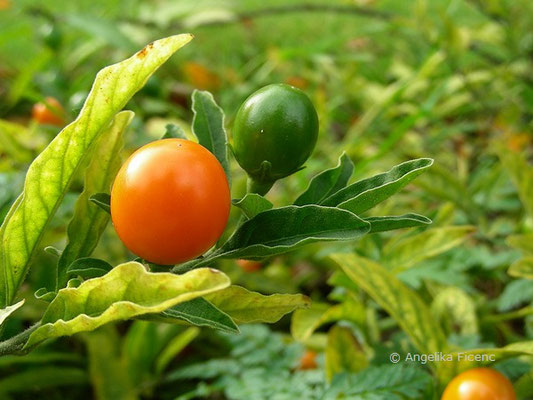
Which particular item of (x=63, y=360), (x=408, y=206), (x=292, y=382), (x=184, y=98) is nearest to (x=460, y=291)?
(x=292, y=382)

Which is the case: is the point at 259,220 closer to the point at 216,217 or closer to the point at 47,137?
the point at 216,217

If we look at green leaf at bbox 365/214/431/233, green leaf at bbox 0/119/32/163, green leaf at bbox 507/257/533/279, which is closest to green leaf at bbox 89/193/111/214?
green leaf at bbox 365/214/431/233

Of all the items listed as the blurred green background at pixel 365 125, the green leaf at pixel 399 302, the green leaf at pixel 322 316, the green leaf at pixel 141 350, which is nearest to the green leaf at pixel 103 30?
the blurred green background at pixel 365 125

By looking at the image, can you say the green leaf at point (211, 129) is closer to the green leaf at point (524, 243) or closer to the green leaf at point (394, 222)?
the green leaf at point (394, 222)

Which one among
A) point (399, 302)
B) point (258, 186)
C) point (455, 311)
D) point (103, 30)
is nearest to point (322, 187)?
point (258, 186)

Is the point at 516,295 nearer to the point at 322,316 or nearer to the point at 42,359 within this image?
the point at 322,316

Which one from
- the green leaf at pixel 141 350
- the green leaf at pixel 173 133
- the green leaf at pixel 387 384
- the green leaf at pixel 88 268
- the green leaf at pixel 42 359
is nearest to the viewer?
the green leaf at pixel 88 268
